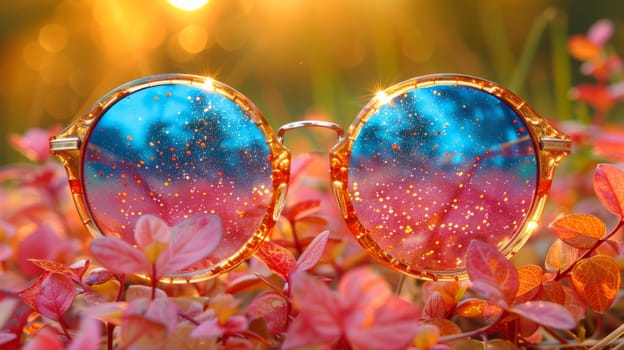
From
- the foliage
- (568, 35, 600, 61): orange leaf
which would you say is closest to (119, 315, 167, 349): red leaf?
the foliage

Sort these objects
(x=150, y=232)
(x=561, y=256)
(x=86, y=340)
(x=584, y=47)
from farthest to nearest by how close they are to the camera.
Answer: (x=584, y=47) < (x=561, y=256) < (x=150, y=232) < (x=86, y=340)

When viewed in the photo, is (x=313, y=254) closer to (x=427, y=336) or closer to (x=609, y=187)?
(x=427, y=336)

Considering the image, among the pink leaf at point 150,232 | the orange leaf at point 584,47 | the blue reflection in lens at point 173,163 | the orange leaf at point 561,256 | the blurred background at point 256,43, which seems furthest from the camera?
the blurred background at point 256,43

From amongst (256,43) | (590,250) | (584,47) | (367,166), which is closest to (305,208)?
(367,166)

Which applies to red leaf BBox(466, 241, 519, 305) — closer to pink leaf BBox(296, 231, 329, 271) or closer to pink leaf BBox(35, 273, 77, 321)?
pink leaf BBox(296, 231, 329, 271)

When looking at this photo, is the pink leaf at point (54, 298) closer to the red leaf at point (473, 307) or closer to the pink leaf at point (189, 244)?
the pink leaf at point (189, 244)

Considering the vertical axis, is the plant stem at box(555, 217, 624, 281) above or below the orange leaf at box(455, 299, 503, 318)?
above

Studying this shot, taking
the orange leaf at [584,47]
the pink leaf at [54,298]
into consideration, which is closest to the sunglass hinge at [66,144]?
the pink leaf at [54,298]
